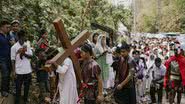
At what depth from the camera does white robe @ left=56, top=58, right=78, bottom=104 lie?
7000 mm

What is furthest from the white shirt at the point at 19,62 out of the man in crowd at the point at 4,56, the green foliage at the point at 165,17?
the green foliage at the point at 165,17

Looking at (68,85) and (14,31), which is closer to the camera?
(68,85)

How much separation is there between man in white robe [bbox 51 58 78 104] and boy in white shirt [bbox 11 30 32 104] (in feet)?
8.03

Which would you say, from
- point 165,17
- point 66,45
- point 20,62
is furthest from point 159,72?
point 165,17

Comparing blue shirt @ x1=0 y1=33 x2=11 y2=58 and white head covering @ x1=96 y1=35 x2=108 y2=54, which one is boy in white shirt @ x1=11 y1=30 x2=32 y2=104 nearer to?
blue shirt @ x1=0 y1=33 x2=11 y2=58

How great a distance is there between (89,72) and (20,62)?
2.31m

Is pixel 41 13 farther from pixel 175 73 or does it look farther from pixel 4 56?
pixel 175 73

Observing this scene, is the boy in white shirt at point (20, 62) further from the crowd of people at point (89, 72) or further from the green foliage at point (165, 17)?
the green foliage at point (165, 17)

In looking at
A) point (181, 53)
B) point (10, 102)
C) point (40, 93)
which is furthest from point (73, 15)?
point (10, 102)

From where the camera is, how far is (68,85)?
7062mm

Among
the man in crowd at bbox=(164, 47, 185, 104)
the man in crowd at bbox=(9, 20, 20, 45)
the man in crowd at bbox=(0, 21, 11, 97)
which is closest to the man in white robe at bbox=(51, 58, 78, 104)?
the man in crowd at bbox=(0, 21, 11, 97)

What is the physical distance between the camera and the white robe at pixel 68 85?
23.0 ft

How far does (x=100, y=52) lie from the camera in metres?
12.7

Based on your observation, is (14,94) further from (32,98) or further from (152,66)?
(152,66)
